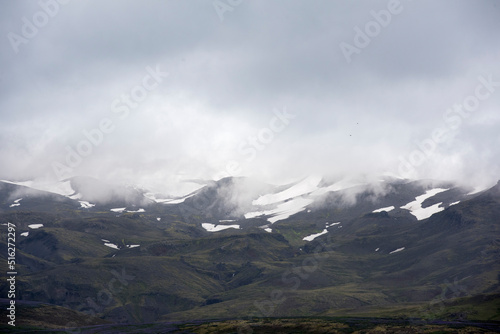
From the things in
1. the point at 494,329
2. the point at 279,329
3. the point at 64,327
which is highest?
the point at 64,327

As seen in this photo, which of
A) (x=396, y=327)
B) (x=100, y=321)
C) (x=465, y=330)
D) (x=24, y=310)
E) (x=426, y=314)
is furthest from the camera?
(x=100, y=321)

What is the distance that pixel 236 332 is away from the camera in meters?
118

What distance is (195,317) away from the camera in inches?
7569

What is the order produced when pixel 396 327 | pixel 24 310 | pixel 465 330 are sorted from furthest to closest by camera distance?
pixel 24 310 → pixel 396 327 → pixel 465 330

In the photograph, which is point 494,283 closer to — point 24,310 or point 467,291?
point 467,291

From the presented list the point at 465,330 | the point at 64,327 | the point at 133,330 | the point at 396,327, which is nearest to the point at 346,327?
the point at 396,327

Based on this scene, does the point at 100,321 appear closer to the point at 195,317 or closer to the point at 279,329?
the point at 195,317

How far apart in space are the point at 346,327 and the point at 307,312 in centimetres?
8125

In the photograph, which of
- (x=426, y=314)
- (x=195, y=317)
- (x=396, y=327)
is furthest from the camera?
(x=195, y=317)

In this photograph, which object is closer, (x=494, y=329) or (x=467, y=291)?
(x=494, y=329)

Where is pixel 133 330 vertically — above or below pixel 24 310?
below

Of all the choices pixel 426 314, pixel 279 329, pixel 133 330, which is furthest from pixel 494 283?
pixel 133 330

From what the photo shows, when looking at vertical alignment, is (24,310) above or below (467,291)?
above

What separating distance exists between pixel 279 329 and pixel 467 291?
114 meters
